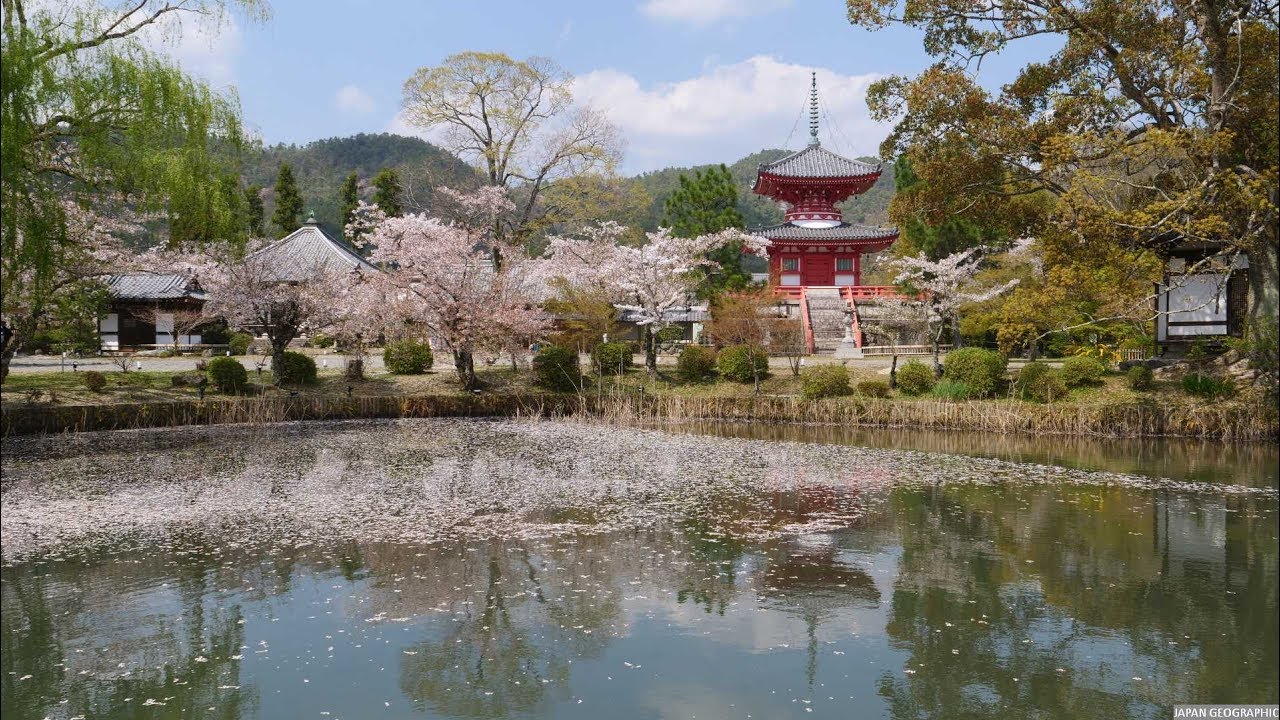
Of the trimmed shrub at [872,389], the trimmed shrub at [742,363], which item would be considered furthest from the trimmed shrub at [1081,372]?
Answer: the trimmed shrub at [742,363]

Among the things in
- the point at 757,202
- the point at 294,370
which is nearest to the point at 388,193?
the point at 294,370

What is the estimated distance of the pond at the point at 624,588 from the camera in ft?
18.7

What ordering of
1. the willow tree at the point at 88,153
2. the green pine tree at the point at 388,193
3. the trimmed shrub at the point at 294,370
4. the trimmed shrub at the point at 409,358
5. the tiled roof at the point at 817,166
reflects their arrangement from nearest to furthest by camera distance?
the willow tree at the point at 88,153
the trimmed shrub at the point at 294,370
the trimmed shrub at the point at 409,358
the tiled roof at the point at 817,166
the green pine tree at the point at 388,193

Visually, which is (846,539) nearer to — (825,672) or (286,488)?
(825,672)

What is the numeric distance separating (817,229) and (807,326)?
22.9ft

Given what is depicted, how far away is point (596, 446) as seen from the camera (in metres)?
16.4

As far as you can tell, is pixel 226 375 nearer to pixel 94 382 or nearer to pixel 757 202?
pixel 94 382

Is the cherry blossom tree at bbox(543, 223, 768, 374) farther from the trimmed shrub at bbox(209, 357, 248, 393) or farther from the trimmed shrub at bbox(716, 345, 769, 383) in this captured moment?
the trimmed shrub at bbox(209, 357, 248, 393)

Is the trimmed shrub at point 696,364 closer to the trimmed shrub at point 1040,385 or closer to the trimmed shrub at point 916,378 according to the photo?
the trimmed shrub at point 916,378

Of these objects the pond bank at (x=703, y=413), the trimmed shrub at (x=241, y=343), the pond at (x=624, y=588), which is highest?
→ the trimmed shrub at (x=241, y=343)

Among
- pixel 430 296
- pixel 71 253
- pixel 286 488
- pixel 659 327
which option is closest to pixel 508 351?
pixel 430 296

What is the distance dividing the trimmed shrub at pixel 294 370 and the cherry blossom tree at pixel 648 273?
7164mm

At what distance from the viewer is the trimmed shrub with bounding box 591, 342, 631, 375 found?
77.3 ft

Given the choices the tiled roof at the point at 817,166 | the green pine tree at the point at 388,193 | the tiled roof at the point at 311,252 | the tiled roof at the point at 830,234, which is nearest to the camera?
the tiled roof at the point at 311,252
